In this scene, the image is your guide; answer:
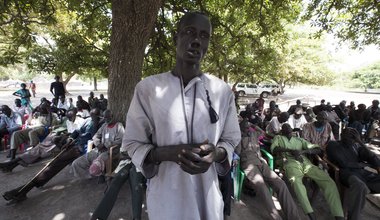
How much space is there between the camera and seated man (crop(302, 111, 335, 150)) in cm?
454

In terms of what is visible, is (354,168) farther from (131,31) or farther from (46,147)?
(46,147)

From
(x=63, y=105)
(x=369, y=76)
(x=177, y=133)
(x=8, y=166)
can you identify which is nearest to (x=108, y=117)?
(x=8, y=166)

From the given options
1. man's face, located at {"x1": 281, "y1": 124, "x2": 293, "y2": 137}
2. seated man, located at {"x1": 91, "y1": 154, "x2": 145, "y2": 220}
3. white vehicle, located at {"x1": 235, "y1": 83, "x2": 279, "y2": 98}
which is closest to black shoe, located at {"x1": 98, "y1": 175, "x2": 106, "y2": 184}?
seated man, located at {"x1": 91, "y1": 154, "x2": 145, "y2": 220}

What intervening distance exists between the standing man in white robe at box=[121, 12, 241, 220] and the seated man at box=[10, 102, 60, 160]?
5.35 metres

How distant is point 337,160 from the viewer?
140 inches

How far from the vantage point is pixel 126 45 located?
4090 mm

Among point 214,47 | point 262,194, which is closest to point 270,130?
point 262,194

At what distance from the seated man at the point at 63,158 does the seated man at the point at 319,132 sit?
4440 mm

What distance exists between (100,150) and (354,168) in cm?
416

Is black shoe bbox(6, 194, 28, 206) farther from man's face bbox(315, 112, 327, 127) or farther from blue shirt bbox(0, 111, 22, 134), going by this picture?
man's face bbox(315, 112, 327, 127)

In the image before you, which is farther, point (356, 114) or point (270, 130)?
point (356, 114)

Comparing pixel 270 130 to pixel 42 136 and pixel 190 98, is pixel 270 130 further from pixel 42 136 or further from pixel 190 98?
pixel 42 136

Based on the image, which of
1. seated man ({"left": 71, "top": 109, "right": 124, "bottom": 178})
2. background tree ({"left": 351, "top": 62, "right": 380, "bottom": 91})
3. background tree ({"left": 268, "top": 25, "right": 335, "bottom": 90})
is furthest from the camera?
background tree ({"left": 351, "top": 62, "right": 380, "bottom": 91})

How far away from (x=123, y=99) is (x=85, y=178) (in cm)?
161
